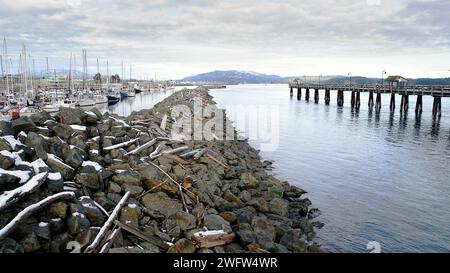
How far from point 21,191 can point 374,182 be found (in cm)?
1679

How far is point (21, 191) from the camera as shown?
7656mm

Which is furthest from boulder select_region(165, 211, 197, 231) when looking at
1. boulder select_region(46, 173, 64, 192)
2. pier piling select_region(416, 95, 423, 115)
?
pier piling select_region(416, 95, 423, 115)

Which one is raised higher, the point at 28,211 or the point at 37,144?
the point at 37,144

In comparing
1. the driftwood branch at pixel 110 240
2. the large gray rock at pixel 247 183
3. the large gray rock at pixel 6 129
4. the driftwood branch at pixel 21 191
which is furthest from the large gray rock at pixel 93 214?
the large gray rock at pixel 247 183

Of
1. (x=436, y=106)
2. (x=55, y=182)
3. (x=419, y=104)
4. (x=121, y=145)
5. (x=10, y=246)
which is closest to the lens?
(x=10, y=246)

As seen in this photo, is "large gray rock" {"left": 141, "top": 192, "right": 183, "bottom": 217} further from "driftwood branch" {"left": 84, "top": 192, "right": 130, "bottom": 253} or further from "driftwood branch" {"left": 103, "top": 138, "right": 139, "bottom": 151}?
"driftwood branch" {"left": 103, "top": 138, "right": 139, "bottom": 151}

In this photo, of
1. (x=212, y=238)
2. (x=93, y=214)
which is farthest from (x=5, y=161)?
(x=212, y=238)

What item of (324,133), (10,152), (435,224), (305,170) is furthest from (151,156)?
(324,133)

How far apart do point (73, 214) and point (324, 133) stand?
33021 mm

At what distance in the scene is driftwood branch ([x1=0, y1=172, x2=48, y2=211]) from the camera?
287 inches

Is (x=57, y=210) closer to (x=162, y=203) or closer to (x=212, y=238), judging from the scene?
(x=162, y=203)

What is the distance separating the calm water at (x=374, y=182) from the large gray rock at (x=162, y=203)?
195 inches

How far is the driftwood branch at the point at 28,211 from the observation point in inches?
271
